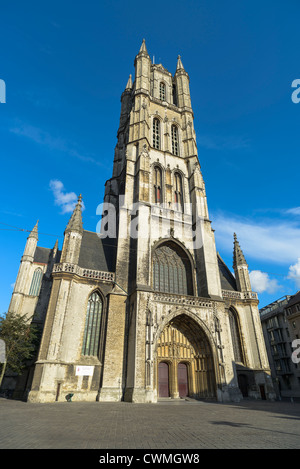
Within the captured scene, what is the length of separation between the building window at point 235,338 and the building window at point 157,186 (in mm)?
12589

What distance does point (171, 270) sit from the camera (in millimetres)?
23234

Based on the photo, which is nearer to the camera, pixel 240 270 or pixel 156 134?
pixel 240 270

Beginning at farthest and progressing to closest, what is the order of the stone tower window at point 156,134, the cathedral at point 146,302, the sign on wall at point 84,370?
the stone tower window at point 156,134 < the sign on wall at point 84,370 < the cathedral at point 146,302

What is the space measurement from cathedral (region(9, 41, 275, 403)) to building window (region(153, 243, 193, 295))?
3.8 inches

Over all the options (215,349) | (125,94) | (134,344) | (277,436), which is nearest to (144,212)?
(134,344)

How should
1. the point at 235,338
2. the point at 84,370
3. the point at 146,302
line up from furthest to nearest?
the point at 235,338, the point at 146,302, the point at 84,370

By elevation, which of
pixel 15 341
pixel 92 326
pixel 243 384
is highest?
pixel 92 326

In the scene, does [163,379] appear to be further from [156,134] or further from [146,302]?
[156,134]

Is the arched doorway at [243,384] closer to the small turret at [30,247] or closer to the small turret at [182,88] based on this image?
the small turret at [30,247]

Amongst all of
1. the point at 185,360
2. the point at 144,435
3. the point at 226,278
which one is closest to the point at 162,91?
the point at 226,278

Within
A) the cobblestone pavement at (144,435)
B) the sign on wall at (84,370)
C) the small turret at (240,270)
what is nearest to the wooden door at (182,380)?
the sign on wall at (84,370)

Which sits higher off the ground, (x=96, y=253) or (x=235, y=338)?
(x=96, y=253)

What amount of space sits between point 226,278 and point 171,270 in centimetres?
727

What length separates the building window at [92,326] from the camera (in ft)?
61.4
